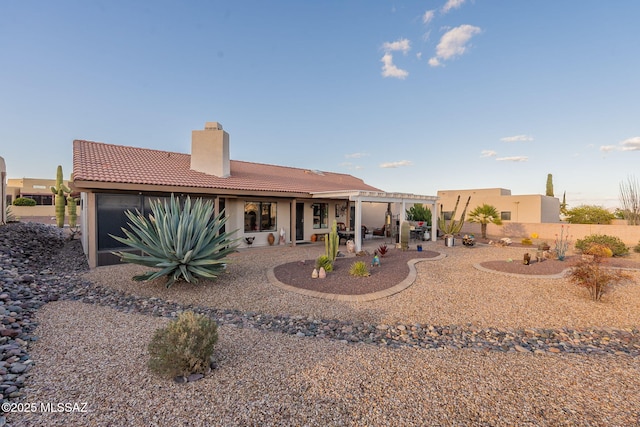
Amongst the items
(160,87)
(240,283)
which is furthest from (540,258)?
(160,87)

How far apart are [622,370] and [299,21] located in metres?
14.8

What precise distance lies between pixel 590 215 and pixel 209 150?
30504 millimetres

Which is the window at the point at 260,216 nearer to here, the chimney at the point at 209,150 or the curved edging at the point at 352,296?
the chimney at the point at 209,150

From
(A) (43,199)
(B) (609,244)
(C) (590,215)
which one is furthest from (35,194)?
(C) (590,215)

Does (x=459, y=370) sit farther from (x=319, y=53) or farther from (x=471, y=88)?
(x=319, y=53)

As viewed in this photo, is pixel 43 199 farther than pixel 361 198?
Yes

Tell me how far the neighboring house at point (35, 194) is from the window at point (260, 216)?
2899 centimetres

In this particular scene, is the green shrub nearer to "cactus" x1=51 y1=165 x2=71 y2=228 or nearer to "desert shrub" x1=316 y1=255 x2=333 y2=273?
"cactus" x1=51 y1=165 x2=71 y2=228

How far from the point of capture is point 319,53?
14.5 metres

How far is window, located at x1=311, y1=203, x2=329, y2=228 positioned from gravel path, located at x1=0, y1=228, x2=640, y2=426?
384 inches

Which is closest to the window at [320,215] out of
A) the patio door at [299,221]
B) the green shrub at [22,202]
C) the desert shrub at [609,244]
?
the patio door at [299,221]

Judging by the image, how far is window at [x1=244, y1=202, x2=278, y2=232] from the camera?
45.7 ft

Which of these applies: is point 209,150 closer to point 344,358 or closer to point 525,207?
point 344,358

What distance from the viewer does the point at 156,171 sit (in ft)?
39.2
